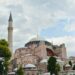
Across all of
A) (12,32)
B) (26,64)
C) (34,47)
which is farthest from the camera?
(34,47)

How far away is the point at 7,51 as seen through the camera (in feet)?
129

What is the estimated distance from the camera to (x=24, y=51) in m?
69.4

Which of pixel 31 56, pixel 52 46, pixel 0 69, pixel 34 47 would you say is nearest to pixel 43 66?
pixel 31 56

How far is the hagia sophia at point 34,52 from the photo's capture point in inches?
2536

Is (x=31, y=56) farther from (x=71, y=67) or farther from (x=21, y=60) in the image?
(x=71, y=67)

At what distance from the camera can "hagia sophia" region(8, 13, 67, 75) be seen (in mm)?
64406

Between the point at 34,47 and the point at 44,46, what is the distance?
298cm

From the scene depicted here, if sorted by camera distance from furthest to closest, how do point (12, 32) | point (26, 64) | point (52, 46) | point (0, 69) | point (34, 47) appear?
point (52, 46), point (34, 47), point (12, 32), point (26, 64), point (0, 69)

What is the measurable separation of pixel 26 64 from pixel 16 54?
7.94 m

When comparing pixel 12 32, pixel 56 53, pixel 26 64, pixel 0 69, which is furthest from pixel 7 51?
pixel 56 53

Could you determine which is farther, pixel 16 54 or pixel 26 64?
pixel 16 54

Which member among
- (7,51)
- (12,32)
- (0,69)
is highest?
(12,32)

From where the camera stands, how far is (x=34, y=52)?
226 ft

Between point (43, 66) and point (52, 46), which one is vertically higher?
point (52, 46)
